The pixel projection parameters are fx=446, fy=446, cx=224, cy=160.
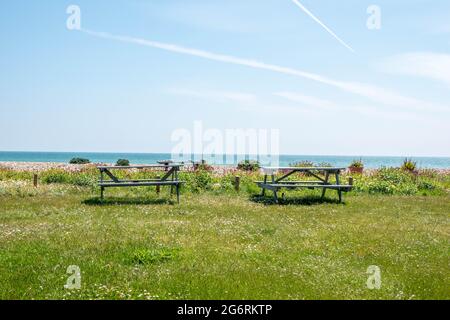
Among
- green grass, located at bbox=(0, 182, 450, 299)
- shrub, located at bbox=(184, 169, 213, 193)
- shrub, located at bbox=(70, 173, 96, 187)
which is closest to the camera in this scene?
green grass, located at bbox=(0, 182, 450, 299)

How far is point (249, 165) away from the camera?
35.1m

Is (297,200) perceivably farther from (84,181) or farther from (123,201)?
(84,181)

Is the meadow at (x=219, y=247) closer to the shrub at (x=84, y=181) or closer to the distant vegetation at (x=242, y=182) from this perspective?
the distant vegetation at (x=242, y=182)

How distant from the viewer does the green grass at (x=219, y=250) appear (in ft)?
22.6

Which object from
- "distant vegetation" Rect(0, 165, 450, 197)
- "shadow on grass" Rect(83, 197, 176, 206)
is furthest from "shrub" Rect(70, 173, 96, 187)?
Result: "shadow on grass" Rect(83, 197, 176, 206)

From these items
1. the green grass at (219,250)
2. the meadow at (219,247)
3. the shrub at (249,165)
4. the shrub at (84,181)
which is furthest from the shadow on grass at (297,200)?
the shrub at (249,165)

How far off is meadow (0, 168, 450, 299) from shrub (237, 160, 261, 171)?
52.5 ft

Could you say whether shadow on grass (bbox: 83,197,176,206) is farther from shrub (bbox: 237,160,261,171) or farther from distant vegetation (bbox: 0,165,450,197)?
shrub (bbox: 237,160,261,171)

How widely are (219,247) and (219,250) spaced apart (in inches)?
10.8

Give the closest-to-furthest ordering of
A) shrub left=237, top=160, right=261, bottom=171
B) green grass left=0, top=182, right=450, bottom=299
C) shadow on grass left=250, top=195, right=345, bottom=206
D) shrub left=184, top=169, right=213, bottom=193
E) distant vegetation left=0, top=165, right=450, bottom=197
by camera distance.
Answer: green grass left=0, top=182, right=450, bottom=299, shadow on grass left=250, top=195, right=345, bottom=206, shrub left=184, top=169, right=213, bottom=193, distant vegetation left=0, top=165, right=450, bottom=197, shrub left=237, top=160, right=261, bottom=171

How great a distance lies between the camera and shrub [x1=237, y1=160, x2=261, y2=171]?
34.5 m

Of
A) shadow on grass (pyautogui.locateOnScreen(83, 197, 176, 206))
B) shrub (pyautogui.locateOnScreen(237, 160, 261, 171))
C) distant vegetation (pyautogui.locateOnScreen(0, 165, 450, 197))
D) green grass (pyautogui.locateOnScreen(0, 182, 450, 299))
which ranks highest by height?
shrub (pyautogui.locateOnScreen(237, 160, 261, 171))
